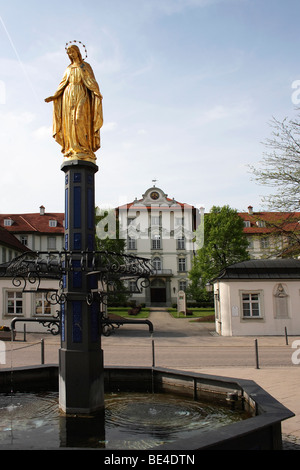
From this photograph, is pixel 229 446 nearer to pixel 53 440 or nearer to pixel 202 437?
pixel 202 437

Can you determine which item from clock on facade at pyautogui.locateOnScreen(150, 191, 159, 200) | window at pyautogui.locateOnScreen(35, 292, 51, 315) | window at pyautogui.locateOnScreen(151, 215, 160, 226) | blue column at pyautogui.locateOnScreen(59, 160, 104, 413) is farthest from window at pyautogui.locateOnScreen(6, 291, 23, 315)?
clock on facade at pyautogui.locateOnScreen(150, 191, 159, 200)

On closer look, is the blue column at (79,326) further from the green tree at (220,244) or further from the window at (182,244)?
the window at (182,244)

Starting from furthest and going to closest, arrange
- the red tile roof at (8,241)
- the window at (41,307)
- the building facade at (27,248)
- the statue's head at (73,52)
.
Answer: the red tile roof at (8,241) → the window at (41,307) → the building facade at (27,248) → the statue's head at (73,52)

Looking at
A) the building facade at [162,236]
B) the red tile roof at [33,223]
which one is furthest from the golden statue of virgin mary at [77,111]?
the red tile roof at [33,223]

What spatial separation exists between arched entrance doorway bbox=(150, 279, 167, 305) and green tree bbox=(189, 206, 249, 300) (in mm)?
14972

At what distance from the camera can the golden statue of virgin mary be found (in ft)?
23.0

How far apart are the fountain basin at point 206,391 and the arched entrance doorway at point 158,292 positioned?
171 feet

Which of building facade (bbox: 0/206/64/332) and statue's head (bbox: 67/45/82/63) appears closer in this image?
statue's head (bbox: 67/45/82/63)

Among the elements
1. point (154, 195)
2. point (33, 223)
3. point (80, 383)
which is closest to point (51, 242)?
point (33, 223)

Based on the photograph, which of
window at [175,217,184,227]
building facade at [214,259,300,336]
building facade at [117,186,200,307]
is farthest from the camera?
window at [175,217,184,227]

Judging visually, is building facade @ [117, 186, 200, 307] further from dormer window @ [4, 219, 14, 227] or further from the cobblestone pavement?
the cobblestone pavement

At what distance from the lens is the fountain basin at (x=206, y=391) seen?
14.0ft

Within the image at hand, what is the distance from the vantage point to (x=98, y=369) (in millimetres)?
6672
